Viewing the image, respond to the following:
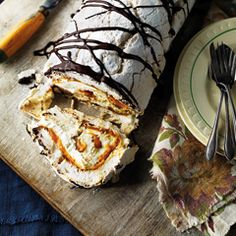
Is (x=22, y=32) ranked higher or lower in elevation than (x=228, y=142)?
higher

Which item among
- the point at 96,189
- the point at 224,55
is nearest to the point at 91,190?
the point at 96,189

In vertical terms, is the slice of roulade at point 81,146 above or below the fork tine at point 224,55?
above

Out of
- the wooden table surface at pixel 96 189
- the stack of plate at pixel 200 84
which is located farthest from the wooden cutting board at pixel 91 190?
the stack of plate at pixel 200 84

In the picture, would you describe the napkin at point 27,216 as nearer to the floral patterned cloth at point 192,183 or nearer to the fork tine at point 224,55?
the floral patterned cloth at point 192,183

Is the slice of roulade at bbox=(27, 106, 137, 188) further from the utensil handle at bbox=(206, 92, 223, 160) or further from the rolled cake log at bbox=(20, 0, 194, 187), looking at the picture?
the utensil handle at bbox=(206, 92, 223, 160)

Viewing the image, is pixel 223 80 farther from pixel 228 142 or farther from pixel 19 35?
pixel 19 35

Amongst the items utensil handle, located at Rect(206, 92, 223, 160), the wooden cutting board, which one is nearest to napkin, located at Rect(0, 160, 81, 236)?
the wooden cutting board

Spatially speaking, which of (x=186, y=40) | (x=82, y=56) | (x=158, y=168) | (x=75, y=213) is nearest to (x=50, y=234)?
(x=75, y=213)
